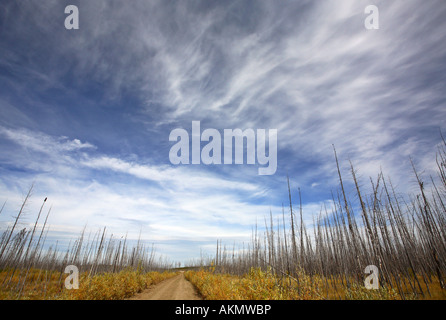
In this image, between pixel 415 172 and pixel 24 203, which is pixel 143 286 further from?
pixel 415 172

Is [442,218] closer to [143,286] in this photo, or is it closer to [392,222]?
[392,222]

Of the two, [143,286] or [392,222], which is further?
[143,286]

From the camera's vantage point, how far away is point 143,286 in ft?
62.3
